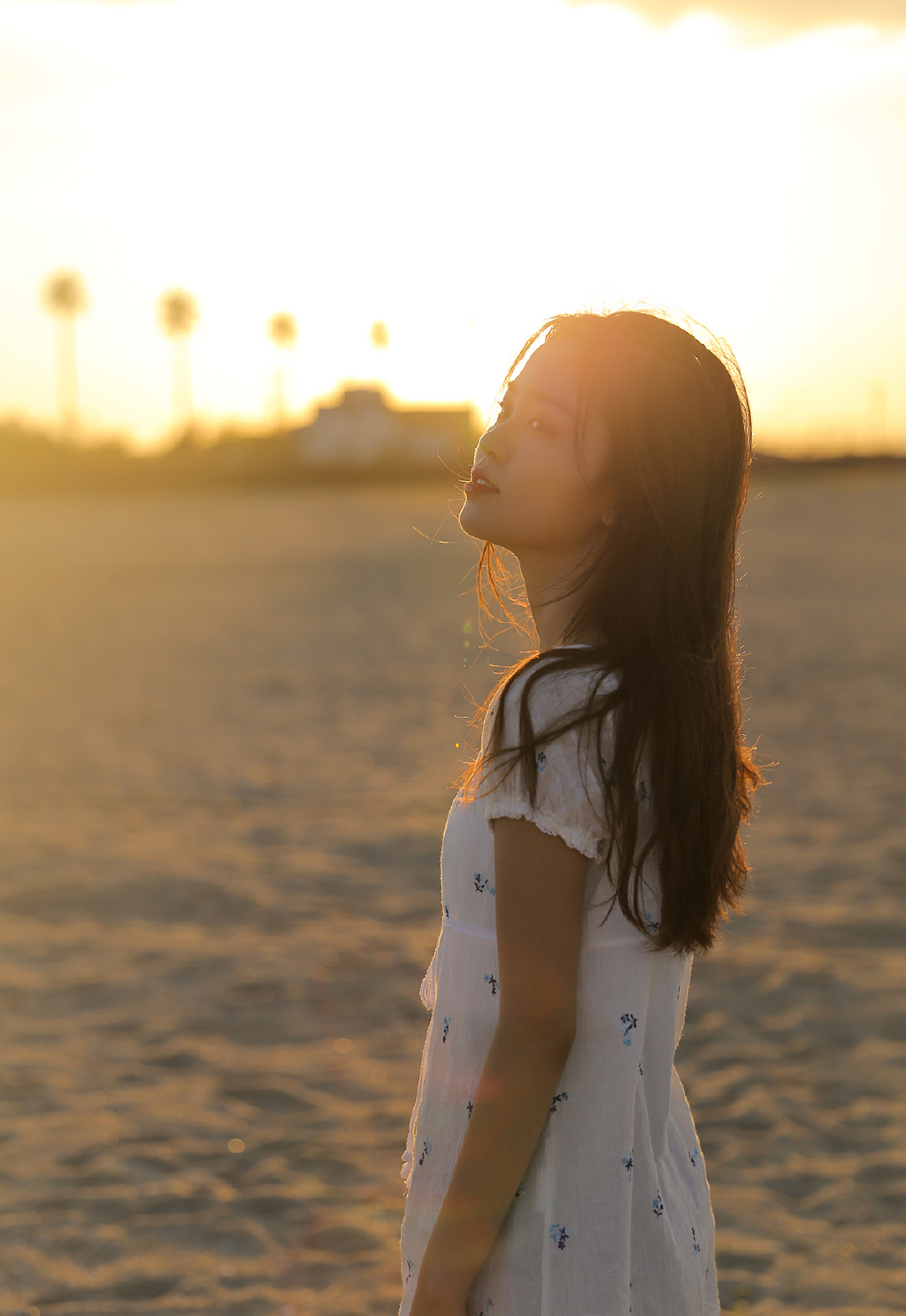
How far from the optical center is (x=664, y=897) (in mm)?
1629

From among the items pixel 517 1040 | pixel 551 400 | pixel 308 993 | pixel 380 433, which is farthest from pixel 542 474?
pixel 380 433

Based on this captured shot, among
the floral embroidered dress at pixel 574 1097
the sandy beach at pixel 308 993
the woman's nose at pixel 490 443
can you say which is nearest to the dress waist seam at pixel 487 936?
the floral embroidered dress at pixel 574 1097

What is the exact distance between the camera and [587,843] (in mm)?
1505

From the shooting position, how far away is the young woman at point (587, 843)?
152 centimetres

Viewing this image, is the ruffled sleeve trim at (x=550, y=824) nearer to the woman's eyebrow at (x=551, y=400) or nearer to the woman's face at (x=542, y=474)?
the woman's face at (x=542, y=474)

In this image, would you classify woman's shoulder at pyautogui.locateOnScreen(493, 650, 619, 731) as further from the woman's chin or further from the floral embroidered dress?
the woman's chin

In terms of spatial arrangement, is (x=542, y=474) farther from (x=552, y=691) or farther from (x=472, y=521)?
(x=552, y=691)

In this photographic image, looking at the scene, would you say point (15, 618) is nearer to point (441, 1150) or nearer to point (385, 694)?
point (385, 694)

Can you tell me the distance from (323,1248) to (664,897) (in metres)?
2.61

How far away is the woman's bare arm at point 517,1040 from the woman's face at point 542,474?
0.41 m

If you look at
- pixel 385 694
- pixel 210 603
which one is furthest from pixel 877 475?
pixel 385 694

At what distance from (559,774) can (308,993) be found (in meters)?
4.32

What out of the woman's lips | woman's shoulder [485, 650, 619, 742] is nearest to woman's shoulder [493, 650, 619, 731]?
woman's shoulder [485, 650, 619, 742]

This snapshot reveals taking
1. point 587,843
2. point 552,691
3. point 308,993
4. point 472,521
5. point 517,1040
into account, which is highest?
point 472,521
